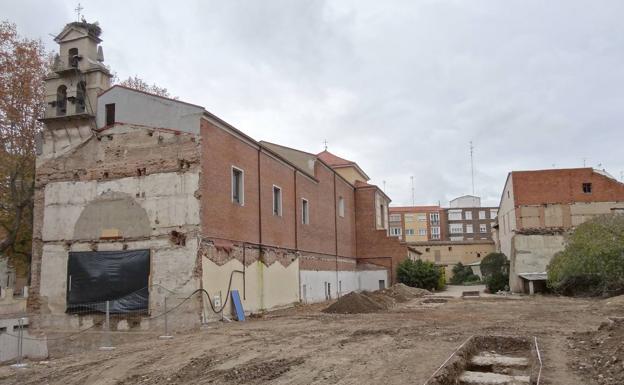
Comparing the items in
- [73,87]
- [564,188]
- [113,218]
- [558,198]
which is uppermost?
[73,87]

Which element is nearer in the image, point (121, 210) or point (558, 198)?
point (121, 210)

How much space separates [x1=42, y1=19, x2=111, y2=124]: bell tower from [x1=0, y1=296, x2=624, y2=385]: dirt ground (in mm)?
10336

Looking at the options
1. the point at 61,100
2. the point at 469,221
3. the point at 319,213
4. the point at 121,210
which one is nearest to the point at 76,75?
the point at 61,100

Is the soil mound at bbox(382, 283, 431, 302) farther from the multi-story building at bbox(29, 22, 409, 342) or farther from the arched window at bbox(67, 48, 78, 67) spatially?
the arched window at bbox(67, 48, 78, 67)

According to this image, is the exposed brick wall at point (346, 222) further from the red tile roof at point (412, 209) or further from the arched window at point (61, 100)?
the red tile roof at point (412, 209)

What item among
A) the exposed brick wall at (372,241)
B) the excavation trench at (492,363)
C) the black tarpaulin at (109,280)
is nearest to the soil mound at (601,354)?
the excavation trench at (492,363)

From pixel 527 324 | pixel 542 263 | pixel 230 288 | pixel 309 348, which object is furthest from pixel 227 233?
pixel 542 263

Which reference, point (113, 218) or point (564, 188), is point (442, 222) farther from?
point (113, 218)

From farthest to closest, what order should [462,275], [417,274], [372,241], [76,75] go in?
[462,275] < [372,241] < [417,274] < [76,75]

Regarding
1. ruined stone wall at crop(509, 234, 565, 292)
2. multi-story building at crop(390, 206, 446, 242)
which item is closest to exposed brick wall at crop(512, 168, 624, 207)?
ruined stone wall at crop(509, 234, 565, 292)

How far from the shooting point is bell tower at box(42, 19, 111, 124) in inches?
820

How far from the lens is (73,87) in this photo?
21.1 m

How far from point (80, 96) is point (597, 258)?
24.5 m

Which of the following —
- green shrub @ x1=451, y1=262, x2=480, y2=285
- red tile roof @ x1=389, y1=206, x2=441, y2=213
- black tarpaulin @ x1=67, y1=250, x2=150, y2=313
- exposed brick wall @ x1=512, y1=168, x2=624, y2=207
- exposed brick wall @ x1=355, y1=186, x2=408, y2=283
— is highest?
red tile roof @ x1=389, y1=206, x2=441, y2=213
